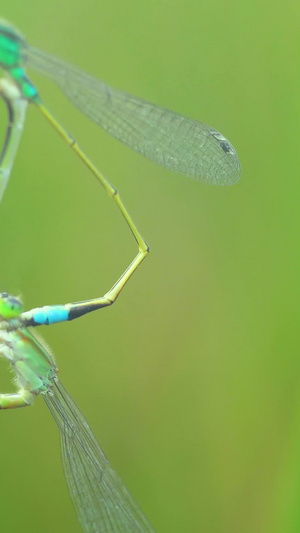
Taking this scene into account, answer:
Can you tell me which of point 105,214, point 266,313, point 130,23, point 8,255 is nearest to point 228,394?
point 266,313

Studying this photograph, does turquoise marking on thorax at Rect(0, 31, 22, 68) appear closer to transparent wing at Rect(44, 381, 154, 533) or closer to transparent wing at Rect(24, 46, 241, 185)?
transparent wing at Rect(24, 46, 241, 185)

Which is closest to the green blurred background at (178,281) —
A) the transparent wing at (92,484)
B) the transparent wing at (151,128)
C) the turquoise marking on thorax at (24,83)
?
the transparent wing at (92,484)

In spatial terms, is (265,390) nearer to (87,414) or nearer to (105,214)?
(87,414)

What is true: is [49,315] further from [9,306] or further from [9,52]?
[9,52]

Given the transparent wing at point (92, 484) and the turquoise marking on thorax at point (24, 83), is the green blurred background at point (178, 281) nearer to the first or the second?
the transparent wing at point (92, 484)

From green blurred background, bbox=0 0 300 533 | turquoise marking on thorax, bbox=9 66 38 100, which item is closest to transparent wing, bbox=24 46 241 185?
turquoise marking on thorax, bbox=9 66 38 100

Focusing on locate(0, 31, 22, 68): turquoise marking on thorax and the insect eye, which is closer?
locate(0, 31, 22, 68): turquoise marking on thorax

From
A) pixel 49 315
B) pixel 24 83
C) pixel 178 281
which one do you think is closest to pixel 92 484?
pixel 49 315
